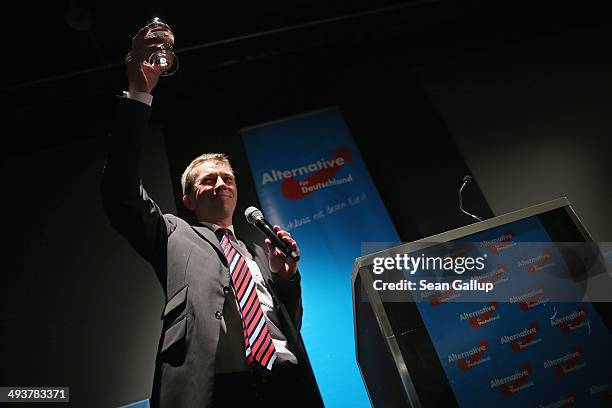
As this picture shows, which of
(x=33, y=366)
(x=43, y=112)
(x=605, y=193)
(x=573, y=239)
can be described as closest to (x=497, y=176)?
(x=605, y=193)

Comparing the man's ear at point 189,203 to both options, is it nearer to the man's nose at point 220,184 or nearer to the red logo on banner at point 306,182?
the man's nose at point 220,184

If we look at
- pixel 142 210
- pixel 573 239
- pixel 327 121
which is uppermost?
pixel 327 121

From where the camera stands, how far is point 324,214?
11.7 feet

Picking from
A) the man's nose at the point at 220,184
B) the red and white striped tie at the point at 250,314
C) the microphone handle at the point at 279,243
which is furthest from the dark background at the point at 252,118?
the microphone handle at the point at 279,243

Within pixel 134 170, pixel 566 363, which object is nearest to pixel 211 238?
pixel 134 170

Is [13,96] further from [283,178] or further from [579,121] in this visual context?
[579,121]

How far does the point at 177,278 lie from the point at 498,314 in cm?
139

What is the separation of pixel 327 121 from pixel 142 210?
96.3 inches

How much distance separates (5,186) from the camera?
3.81 meters

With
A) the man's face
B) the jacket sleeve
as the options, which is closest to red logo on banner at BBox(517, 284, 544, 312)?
the jacket sleeve

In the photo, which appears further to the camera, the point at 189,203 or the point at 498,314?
the point at 189,203

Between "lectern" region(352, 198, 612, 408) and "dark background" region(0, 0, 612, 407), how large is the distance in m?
2.02

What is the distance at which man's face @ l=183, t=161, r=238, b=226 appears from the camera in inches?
104
